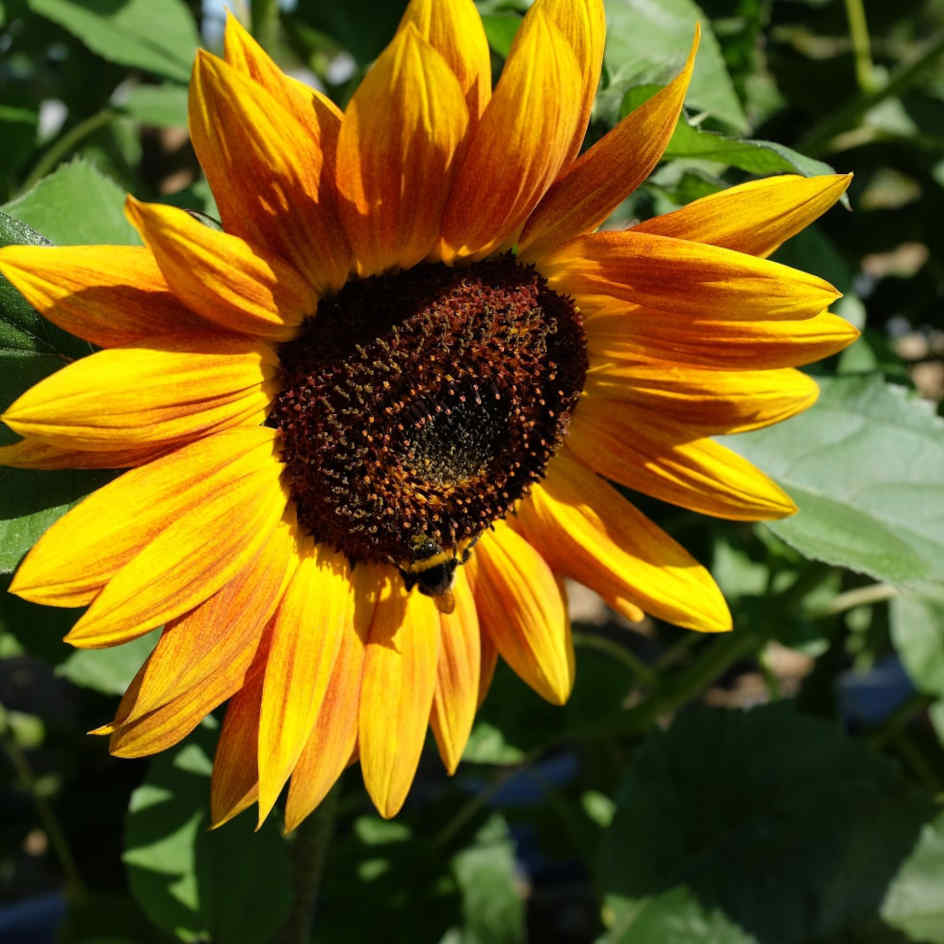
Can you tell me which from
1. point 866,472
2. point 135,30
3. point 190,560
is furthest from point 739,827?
point 135,30

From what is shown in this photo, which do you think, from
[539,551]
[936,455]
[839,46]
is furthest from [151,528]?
[839,46]

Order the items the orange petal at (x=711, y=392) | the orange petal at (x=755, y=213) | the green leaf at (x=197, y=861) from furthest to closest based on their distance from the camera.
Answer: the green leaf at (x=197, y=861) → the orange petal at (x=711, y=392) → the orange petal at (x=755, y=213)

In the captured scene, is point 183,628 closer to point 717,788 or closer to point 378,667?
point 378,667

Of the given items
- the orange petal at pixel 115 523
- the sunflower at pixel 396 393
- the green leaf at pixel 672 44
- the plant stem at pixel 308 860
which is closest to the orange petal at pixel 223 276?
the sunflower at pixel 396 393

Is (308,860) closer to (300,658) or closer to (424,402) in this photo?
(300,658)

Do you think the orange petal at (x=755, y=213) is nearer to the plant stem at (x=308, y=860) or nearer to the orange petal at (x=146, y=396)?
the orange petal at (x=146, y=396)

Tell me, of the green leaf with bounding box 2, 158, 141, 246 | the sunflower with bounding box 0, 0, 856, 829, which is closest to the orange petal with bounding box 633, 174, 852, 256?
the sunflower with bounding box 0, 0, 856, 829
